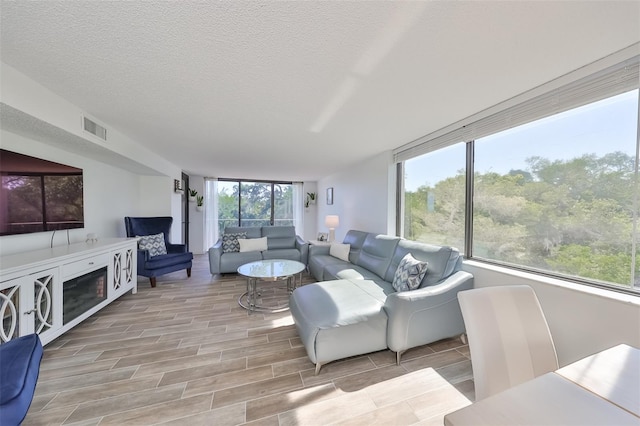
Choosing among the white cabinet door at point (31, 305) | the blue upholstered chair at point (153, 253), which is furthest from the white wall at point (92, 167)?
the white cabinet door at point (31, 305)

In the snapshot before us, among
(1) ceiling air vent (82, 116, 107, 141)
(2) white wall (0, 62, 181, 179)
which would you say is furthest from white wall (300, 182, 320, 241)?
(1) ceiling air vent (82, 116, 107, 141)

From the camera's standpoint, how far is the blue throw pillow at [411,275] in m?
2.18

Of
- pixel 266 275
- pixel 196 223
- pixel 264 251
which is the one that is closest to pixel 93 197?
pixel 264 251

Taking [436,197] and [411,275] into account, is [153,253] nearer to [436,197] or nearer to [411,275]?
[411,275]

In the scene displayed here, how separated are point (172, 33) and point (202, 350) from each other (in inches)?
90.7

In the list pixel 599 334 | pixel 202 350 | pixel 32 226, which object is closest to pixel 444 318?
pixel 599 334

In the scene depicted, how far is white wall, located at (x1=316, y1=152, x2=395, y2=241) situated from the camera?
3584mm

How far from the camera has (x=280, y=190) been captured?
690 cm

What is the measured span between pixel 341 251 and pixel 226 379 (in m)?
2.44

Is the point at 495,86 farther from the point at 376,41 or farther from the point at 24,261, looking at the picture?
the point at 24,261

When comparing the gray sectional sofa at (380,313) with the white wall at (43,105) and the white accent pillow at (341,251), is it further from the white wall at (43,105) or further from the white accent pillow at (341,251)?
the white wall at (43,105)

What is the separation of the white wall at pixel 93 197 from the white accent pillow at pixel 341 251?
11.4 ft

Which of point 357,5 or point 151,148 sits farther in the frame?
point 151,148

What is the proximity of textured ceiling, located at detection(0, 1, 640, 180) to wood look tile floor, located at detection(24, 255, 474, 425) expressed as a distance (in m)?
2.17
